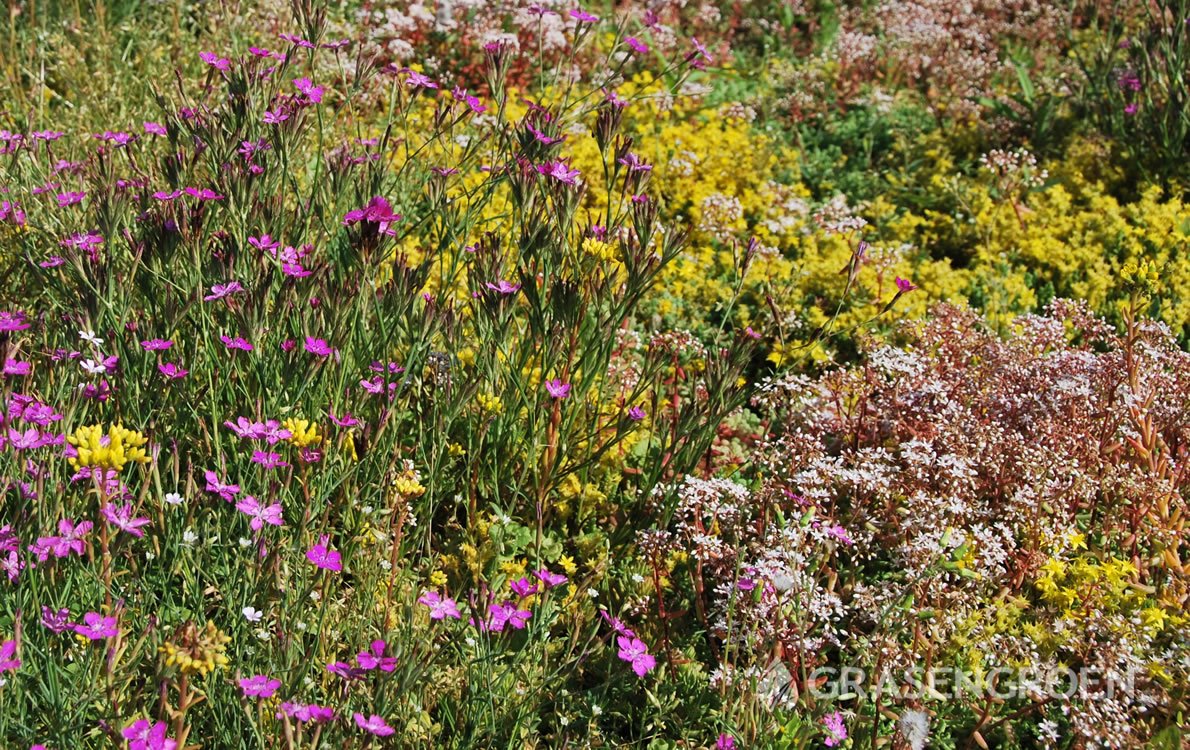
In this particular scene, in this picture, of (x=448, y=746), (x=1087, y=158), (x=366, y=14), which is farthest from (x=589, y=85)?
(x=448, y=746)

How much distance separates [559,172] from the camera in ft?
8.78

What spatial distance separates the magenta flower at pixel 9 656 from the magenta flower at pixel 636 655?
1.15 metres

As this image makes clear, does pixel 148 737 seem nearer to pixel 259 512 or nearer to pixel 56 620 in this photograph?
pixel 56 620

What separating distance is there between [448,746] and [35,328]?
64.2 inches

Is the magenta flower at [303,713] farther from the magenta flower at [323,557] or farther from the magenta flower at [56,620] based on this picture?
the magenta flower at [56,620]

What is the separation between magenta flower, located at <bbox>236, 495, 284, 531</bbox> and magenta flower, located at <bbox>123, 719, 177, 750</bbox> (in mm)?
416

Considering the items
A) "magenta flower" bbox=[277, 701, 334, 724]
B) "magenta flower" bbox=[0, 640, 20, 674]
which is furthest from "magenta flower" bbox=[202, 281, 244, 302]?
"magenta flower" bbox=[277, 701, 334, 724]

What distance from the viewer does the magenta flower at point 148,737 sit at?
1705 mm

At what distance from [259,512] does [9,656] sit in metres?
0.48

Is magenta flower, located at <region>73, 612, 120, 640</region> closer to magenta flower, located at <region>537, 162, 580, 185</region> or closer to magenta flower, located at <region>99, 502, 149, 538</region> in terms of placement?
magenta flower, located at <region>99, 502, 149, 538</region>

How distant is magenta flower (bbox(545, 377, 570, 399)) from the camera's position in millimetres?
2633

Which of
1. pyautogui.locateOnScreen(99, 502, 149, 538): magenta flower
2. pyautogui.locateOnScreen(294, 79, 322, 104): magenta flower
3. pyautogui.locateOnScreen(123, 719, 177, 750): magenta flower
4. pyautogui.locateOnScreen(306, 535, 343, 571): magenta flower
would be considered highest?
pyautogui.locateOnScreen(294, 79, 322, 104): magenta flower

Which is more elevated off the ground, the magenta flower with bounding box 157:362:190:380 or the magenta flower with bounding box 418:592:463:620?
the magenta flower with bounding box 157:362:190:380

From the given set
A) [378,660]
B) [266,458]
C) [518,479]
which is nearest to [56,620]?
[266,458]
